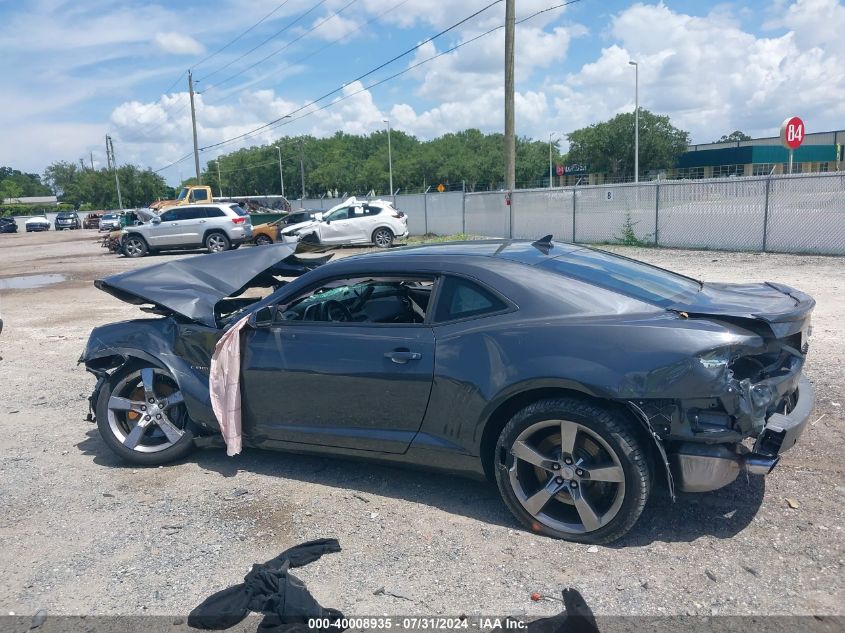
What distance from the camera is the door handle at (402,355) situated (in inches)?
157

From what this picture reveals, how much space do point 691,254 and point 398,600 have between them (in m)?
16.8

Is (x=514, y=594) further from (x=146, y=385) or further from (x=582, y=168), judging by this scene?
(x=582, y=168)

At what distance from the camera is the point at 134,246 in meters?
26.9

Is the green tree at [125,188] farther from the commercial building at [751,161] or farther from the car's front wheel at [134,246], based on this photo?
the car's front wheel at [134,246]

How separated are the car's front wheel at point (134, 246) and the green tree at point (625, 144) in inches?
2005

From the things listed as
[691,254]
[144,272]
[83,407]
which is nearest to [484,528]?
[144,272]

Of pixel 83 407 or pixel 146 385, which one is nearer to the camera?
pixel 146 385

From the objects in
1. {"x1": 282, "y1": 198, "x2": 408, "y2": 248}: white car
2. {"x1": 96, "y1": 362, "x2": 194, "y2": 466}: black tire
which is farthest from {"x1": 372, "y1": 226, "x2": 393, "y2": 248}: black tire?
{"x1": 96, "y1": 362, "x2": 194, "y2": 466}: black tire

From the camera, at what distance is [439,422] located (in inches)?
156

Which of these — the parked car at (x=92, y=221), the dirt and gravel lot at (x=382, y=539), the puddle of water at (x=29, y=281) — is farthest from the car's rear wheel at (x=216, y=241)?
the parked car at (x=92, y=221)

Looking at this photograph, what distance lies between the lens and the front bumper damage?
3.39 meters

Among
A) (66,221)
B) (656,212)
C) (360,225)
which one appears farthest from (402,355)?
(66,221)

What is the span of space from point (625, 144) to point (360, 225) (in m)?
51.4

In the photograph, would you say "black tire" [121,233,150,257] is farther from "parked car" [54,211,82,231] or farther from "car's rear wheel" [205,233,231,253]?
"parked car" [54,211,82,231]
